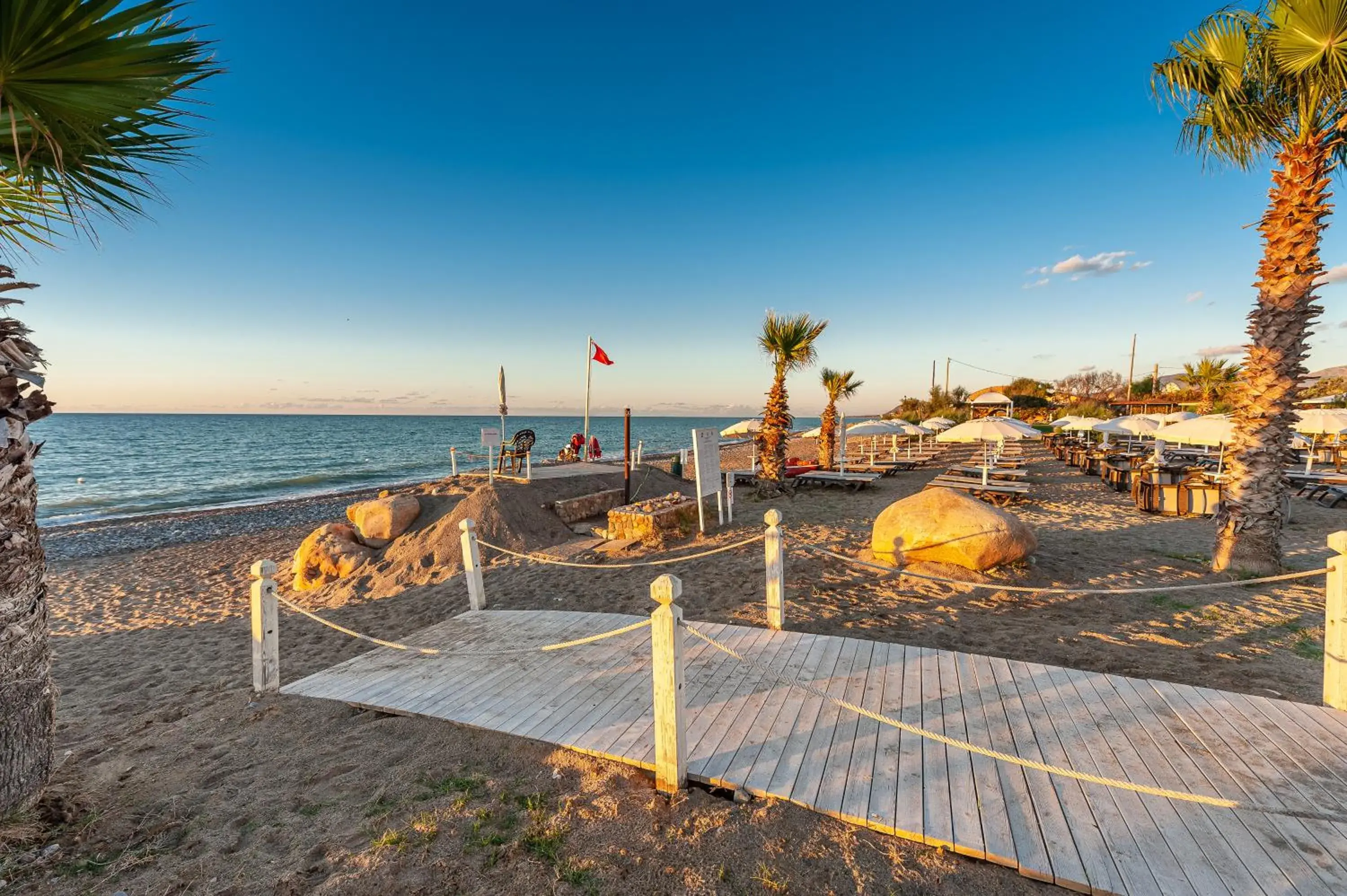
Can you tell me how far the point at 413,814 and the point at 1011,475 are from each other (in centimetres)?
1882

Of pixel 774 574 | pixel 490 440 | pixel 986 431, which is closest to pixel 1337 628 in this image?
pixel 774 574

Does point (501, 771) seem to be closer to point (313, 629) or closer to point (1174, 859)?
point (1174, 859)

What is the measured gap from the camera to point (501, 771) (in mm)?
3398

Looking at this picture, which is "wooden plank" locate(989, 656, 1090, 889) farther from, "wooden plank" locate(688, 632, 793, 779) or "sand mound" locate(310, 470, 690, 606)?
"sand mound" locate(310, 470, 690, 606)

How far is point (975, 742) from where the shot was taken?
10.9 feet

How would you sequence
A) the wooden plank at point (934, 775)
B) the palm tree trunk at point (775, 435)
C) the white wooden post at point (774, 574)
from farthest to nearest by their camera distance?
the palm tree trunk at point (775, 435) < the white wooden post at point (774, 574) < the wooden plank at point (934, 775)

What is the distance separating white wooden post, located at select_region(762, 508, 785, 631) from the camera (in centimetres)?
505

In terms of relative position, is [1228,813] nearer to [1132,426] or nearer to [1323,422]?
[1323,422]

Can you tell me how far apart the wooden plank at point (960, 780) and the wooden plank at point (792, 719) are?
84 centimetres

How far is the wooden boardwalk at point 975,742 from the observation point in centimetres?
250

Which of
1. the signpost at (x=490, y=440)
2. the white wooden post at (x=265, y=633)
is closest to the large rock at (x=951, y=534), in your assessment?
the white wooden post at (x=265, y=633)

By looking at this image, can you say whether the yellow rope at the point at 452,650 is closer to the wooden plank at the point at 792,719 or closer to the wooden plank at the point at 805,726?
the wooden plank at the point at 792,719

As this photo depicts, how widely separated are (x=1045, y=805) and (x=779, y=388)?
12.2 meters

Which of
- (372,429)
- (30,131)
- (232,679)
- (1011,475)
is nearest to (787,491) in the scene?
(1011,475)
